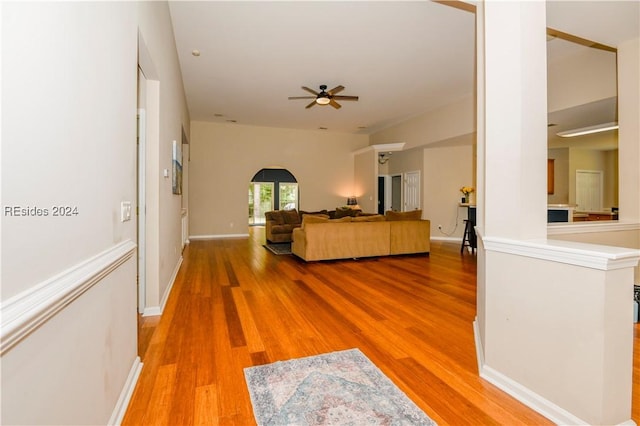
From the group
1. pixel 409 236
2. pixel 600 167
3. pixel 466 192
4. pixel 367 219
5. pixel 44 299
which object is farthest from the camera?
pixel 600 167

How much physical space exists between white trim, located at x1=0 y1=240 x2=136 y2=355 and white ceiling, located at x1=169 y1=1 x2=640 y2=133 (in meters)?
3.44

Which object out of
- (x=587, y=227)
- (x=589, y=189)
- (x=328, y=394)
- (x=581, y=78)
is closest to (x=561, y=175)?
(x=589, y=189)

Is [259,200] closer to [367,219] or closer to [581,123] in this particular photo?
[367,219]

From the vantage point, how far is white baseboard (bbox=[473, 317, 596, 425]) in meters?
1.51

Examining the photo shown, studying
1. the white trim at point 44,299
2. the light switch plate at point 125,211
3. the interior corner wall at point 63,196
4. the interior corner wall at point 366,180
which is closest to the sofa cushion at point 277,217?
the interior corner wall at point 366,180

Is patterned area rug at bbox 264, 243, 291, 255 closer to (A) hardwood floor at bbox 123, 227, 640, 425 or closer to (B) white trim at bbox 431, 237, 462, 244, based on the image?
(A) hardwood floor at bbox 123, 227, 640, 425

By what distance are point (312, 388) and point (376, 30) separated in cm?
420

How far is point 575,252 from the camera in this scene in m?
1.48

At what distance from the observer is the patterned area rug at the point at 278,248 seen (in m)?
6.55

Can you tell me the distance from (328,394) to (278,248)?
5297 millimetres

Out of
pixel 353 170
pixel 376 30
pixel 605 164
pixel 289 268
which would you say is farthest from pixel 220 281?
pixel 605 164

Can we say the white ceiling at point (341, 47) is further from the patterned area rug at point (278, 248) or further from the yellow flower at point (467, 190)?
the patterned area rug at point (278, 248)

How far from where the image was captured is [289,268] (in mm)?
5016

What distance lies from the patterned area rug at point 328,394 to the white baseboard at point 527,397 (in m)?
0.59
